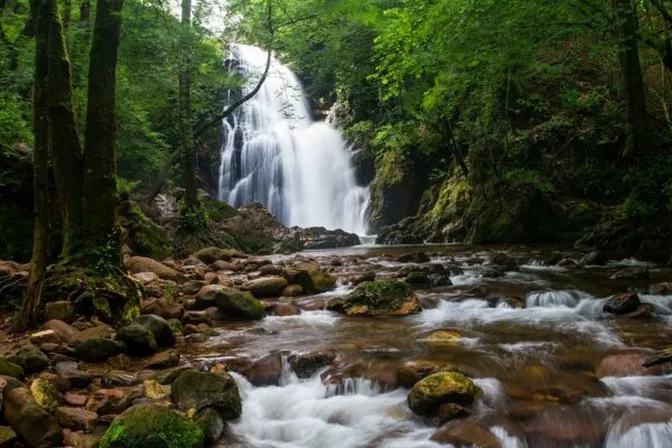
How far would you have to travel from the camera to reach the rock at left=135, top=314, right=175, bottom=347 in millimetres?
6088

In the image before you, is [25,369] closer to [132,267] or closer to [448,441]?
[448,441]

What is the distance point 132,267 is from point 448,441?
7.26 m

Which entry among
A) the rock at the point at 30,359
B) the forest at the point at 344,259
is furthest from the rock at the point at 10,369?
the rock at the point at 30,359

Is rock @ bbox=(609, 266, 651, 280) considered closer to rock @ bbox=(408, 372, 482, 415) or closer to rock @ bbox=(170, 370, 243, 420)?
rock @ bbox=(408, 372, 482, 415)

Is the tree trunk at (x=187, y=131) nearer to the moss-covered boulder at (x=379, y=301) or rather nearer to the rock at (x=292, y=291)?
the rock at (x=292, y=291)

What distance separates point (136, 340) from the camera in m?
5.72

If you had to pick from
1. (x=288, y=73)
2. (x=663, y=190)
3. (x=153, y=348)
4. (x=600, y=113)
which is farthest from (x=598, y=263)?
(x=288, y=73)

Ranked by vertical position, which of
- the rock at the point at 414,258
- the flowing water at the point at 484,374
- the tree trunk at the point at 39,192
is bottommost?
the rock at the point at 414,258

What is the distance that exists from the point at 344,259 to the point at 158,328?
943 cm

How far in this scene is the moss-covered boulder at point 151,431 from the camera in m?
3.59

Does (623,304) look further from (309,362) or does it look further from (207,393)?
(207,393)

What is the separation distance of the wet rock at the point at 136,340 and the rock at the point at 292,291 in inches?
Answer: 166

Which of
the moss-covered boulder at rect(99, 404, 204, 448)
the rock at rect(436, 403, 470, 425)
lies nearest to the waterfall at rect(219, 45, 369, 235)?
the rock at rect(436, 403, 470, 425)

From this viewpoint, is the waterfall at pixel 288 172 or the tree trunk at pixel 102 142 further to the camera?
the waterfall at pixel 288 172
